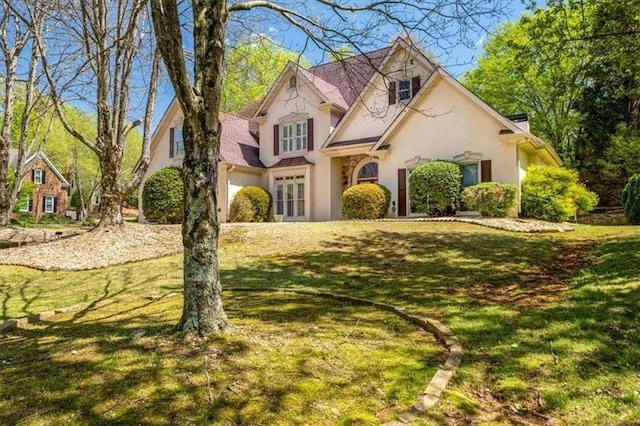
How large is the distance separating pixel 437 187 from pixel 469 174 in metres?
1.62

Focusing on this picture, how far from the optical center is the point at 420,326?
420cm

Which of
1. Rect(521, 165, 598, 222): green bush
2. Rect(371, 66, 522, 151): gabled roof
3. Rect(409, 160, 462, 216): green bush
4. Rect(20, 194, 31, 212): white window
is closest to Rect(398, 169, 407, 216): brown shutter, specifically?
Rect(409, 160, 462, 216): green bush

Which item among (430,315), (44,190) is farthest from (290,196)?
(44,190)

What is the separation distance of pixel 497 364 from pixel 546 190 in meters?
13.0

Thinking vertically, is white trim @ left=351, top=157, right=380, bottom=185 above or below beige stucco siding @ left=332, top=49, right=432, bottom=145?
below

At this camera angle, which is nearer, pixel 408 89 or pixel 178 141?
pixel 408 89

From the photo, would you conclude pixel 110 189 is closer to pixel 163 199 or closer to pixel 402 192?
pixel 163 199

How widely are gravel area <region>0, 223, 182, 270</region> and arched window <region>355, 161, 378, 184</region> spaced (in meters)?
9.22

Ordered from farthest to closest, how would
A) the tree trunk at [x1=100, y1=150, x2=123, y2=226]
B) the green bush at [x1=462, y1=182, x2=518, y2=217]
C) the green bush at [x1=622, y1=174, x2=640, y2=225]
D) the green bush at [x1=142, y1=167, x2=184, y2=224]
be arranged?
the green bush at [x1=142, y1=167, x2=184, y2=224] → the green bush at [x1=622, y1=174, x2=640, y2=225] → the green bush at [x1=462, y1=182, x2=518, y2=217] → the tree trunk at [x1=100, y1=150, x2=123, y2=226]

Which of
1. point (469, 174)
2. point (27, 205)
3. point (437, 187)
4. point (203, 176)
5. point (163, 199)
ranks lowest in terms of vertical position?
point (203, 176)

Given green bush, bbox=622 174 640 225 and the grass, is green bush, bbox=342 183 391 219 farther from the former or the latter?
green bush, bbox=622 174 640 225

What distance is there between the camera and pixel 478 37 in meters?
5.12

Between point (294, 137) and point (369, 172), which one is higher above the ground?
point (294, 137)

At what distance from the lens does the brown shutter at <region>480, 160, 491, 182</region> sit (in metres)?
14.9
